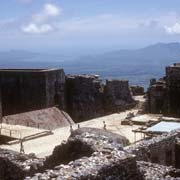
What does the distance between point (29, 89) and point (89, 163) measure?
39693mm

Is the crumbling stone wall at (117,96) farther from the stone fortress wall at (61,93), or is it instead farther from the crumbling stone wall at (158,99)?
the crumbling stone wall at (158,99)

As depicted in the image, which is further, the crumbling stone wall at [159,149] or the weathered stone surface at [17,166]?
the crumbling stone wall at [159,149]

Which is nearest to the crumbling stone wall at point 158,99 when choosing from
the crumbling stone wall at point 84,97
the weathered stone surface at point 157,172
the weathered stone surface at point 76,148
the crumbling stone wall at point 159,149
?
the crumbling stone wall at point 84,97

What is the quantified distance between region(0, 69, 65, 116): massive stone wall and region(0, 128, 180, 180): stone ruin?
28.2m

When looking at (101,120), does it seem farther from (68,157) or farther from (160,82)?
(68,157)

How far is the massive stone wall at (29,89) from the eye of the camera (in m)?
54.5

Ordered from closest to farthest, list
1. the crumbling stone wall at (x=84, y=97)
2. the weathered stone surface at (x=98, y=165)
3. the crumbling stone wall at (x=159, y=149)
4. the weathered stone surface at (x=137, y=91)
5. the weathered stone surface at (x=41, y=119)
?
the weathered stone surface at (x=98, y=165)
the crumbling stone wall at (x=159, y=149)
the weathered stone surface at (x=41, y=119)
the crumbling stone wall at (x=84, y=97)
the weathered stone surface at (x=137, y=91)

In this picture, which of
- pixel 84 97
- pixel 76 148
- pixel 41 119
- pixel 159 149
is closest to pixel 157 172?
pixel 76 148

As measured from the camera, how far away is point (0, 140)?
3912 centimetres

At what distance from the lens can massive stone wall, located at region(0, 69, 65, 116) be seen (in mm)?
54469

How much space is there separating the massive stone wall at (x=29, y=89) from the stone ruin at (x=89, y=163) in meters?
28.2

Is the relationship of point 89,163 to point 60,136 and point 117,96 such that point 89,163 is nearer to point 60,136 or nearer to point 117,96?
point 60,136

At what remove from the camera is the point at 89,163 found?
52.1 feet

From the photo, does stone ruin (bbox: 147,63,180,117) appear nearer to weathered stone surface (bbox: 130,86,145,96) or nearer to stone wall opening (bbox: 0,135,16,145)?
weathered stone surface (bbox: 130,86,145,96)
